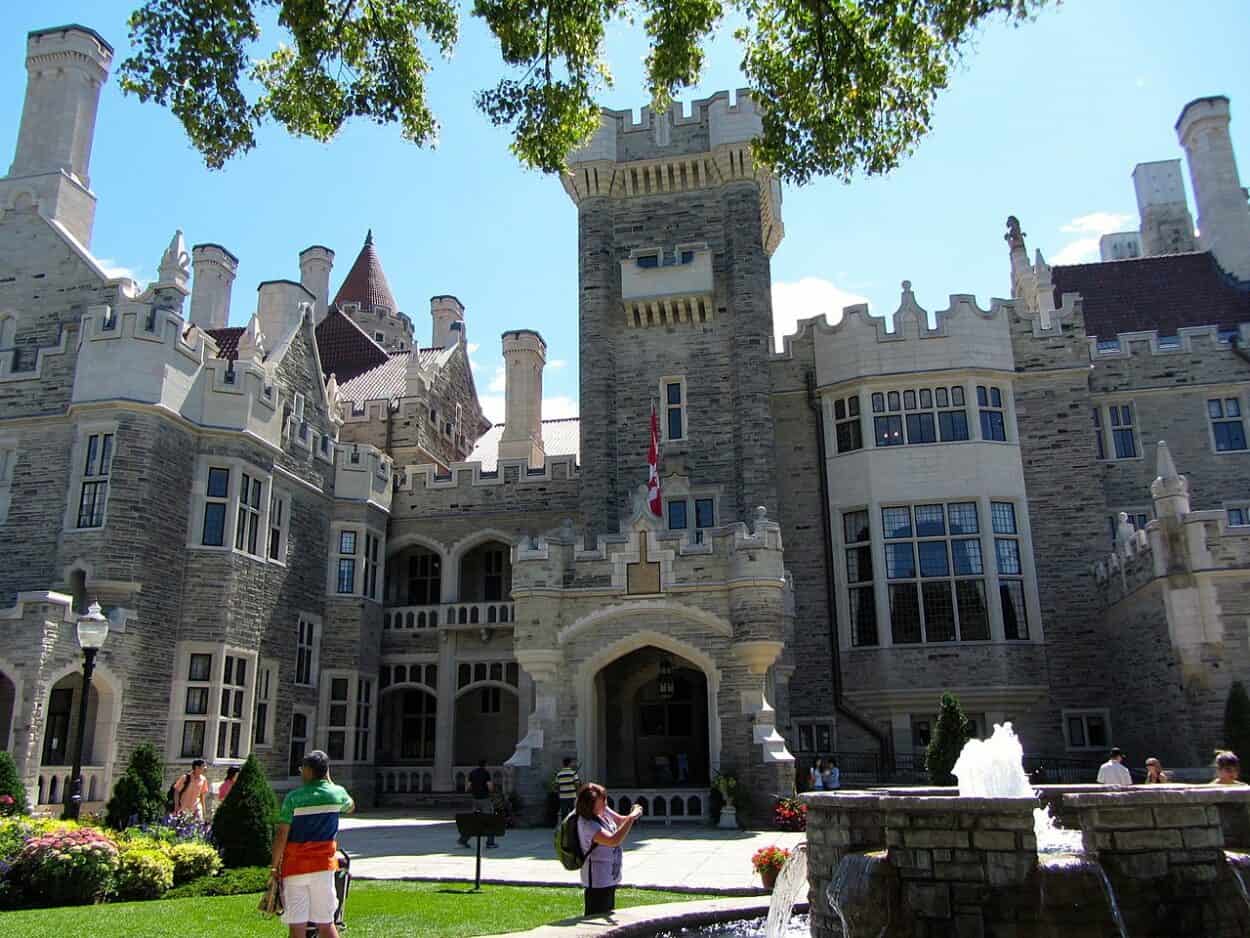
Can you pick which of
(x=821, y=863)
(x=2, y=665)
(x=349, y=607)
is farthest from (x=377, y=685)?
(x=821, y=863)

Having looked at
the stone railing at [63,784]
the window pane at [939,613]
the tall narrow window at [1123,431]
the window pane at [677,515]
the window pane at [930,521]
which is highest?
the tall narrow window at [1123,431]

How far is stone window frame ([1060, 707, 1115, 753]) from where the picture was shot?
23.8m

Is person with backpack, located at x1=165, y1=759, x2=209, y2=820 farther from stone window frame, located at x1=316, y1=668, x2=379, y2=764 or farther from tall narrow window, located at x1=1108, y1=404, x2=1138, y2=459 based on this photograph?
tall narrow window, located at x1=1108, y1=404, x2=1138, y2=459

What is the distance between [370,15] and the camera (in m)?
12.4

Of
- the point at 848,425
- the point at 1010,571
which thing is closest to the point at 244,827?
the point at 848,425

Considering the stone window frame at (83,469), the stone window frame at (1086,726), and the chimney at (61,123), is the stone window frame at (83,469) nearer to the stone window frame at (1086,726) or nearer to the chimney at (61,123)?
the chimney at (61,123)

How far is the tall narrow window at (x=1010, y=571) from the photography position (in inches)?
961

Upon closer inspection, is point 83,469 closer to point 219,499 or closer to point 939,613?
point 219,499

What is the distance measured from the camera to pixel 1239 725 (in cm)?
1888

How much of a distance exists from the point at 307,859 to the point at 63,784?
45.6 ft

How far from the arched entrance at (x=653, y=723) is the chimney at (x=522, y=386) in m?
11.6

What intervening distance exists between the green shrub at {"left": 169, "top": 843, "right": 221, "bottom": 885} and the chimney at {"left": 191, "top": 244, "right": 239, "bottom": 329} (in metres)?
24.3

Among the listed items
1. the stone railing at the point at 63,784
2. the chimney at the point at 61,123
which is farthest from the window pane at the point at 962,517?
the chimney at the point at 61,123

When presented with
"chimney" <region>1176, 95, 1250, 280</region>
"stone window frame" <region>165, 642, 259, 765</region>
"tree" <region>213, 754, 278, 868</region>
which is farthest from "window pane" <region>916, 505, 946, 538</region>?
"tree" <region>213, 754, 278, 868</region>
